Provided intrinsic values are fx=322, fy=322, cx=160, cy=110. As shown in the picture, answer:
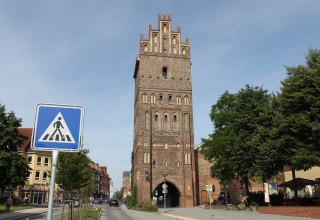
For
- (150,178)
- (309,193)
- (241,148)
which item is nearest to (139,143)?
(150,178)

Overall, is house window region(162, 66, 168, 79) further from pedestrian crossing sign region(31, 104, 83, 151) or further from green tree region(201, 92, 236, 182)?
pedestrian crossing sign region(31, 104, 83, 151)

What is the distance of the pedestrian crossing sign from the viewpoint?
4.24 m

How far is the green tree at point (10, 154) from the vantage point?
32.9 metres

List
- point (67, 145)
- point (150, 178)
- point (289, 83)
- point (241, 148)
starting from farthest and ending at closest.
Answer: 1. point (150, 178)
2. point (241, 148)
3. point (289, 83)
4. point (67, 145)

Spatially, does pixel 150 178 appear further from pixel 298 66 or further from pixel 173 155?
pixel 298 66

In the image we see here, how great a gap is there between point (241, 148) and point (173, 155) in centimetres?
1669

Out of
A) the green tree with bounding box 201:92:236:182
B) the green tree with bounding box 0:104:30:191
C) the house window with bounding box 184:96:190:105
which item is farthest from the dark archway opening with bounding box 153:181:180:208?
the green tree with bounding box 0:104:30:191

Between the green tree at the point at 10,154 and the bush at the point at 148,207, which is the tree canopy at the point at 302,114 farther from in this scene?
the green tree at the point at 10,154

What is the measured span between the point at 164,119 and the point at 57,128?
155 ft

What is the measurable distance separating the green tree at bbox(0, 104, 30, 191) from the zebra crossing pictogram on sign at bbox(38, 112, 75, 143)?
30.6 metres

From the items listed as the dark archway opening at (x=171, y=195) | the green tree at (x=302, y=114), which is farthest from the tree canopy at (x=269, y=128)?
the dark archway opening at (x=171, y=195)

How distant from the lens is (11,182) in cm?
3544

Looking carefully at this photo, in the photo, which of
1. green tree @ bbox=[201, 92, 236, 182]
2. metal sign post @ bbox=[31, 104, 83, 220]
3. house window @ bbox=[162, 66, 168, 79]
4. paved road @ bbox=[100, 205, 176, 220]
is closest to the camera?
metal sign post @ bbox=[31, 104, 83, 220]

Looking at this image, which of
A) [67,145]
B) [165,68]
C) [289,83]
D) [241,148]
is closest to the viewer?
[67,145]
